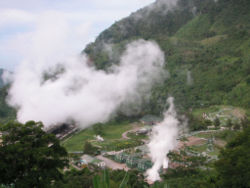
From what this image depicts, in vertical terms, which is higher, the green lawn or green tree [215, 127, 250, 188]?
green tree [215, 127, 250, 188]

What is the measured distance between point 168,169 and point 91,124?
1872cm

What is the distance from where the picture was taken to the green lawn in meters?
29.0

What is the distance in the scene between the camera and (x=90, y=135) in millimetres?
32938

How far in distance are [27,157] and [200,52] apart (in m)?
52.7

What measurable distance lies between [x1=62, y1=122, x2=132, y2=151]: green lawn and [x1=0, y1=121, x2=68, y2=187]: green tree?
18541 mm

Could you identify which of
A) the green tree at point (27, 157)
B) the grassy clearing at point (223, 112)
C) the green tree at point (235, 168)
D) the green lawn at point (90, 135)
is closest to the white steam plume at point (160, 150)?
the green tree at point (235, 168)

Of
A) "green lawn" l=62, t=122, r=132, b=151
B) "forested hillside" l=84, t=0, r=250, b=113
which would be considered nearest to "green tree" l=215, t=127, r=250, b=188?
"green lawn" l=62, t=122, r=132, b=151

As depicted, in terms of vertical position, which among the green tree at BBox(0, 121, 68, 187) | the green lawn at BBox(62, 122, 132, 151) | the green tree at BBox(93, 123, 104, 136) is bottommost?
the green lawn at BBox(62, 122, 132, 151)

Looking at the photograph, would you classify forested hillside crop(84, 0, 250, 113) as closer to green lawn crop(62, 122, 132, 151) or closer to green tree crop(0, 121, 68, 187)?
green lawn crop(62, 122, 132, 151)

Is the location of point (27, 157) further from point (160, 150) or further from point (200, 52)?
point (200, 52)

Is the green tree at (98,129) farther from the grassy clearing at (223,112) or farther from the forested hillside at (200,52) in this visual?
the grassy clearing at (223,112)

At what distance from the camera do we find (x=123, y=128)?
120 ft

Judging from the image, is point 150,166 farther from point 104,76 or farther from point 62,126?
point 104,76

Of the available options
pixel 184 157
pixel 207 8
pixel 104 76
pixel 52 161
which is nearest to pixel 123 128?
pixel 104 76
